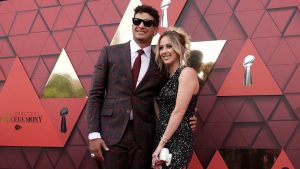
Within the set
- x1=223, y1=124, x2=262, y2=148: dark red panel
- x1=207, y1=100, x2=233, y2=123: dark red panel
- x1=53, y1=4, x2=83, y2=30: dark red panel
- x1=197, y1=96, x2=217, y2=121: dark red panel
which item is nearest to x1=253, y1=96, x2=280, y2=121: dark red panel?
x1=223, y1=124, x2=262, y2=148: dark red panel

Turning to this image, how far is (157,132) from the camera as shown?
2.68 meters

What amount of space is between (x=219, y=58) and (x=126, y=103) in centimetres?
101

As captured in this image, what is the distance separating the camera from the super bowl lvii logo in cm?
382

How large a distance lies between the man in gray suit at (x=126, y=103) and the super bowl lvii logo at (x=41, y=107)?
3.47 feet

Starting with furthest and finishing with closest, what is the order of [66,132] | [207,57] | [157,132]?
[66,132] → [207,57] → [157,132]

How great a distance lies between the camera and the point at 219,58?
3.34 meters

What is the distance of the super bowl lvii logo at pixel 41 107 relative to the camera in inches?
150

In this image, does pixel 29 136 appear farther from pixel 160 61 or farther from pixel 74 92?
pixel 160 61

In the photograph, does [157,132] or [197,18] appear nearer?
[157,132]

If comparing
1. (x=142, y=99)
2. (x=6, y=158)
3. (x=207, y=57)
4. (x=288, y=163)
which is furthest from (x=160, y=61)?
(x=6, y=158)

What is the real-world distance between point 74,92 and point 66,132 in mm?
368

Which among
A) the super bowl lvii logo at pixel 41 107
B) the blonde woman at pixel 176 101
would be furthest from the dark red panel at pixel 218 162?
the super bowl lvii logo at pixel 41 107

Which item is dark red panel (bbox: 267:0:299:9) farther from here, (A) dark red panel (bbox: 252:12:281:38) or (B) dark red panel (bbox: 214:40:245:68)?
(B) dark red panel (bbox: 214:40:245:68)

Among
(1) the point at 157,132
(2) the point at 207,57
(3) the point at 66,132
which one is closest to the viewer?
(1) the point at 157,132
